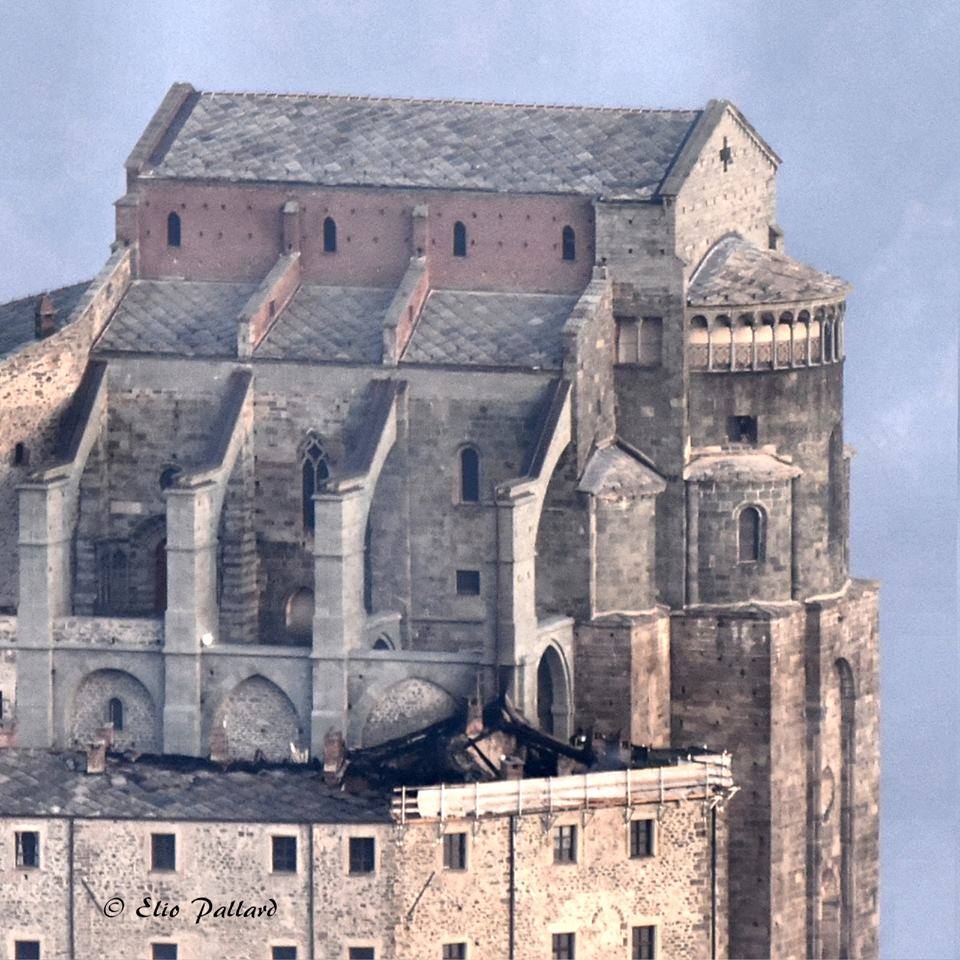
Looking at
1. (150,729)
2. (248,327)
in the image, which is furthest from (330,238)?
(150,729)

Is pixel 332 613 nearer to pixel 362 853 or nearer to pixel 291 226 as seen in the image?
pixel 362 853

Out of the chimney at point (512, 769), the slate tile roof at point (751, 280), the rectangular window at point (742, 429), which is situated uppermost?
the slate tile roof at point (751, 280)

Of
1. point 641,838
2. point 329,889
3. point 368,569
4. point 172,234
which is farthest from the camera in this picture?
point 172,234

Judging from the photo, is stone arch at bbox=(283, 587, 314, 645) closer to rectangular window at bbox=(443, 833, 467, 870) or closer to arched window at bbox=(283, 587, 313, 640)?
arched window at bbox=(283, 587, 313, 640)

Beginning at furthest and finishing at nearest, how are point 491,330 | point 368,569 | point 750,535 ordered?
1. point 750,535
2. point 491,330
3. point 368,569

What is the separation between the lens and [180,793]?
14788cm

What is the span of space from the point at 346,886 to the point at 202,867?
3.96 metres

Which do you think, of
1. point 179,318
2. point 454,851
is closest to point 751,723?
point 454,851

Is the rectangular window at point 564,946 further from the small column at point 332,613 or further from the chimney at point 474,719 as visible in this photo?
the small column at point 332,613

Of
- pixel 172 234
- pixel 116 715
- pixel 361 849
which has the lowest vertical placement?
pixel 361 849

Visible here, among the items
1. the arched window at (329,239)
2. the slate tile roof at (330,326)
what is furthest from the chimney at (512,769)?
the arched window at (329,239)

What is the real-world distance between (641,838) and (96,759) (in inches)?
590

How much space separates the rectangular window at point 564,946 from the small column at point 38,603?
1581 cm

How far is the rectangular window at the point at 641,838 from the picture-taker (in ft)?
484
